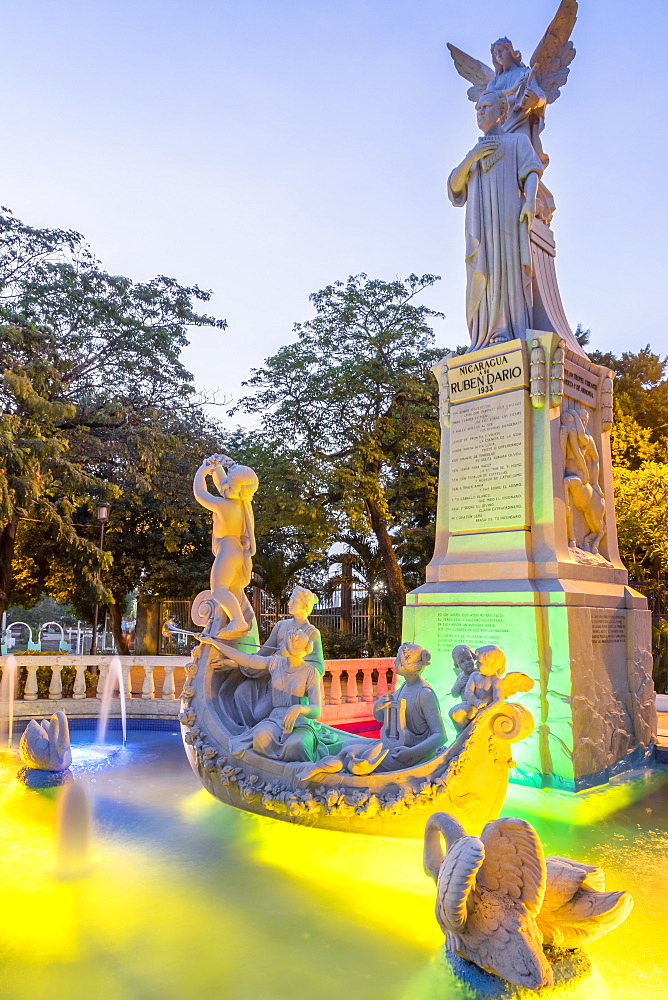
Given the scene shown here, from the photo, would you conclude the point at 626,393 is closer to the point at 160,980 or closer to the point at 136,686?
the point at 136,686

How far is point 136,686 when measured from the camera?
17.6m

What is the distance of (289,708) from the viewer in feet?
16.4

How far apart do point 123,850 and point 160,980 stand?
5.81 ft

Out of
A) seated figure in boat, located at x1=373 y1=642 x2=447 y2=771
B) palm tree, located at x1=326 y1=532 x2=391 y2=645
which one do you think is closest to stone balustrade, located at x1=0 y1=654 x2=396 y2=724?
seated figure in boat, located at x1=373 y1=642 x2=447 y2=771

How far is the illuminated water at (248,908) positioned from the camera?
2932mm

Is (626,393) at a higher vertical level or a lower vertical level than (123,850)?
higher

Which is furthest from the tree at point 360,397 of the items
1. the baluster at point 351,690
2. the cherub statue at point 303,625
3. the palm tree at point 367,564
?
the cherub statue at point 303,625

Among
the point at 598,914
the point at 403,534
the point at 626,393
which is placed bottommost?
the point at 598,914

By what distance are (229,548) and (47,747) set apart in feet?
8.42

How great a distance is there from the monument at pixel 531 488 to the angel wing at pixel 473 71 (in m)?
0.03

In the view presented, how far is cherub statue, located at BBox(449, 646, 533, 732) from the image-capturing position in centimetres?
397

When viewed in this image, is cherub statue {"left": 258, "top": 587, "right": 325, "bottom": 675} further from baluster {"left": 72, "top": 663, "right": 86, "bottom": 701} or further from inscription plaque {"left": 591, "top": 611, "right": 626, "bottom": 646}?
baluster {"left": 72, "top": 663, "right": 86, "bottom": 701}

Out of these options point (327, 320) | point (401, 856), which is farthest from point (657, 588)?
point (401, 856)

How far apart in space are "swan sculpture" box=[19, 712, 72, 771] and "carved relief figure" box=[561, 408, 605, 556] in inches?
218
